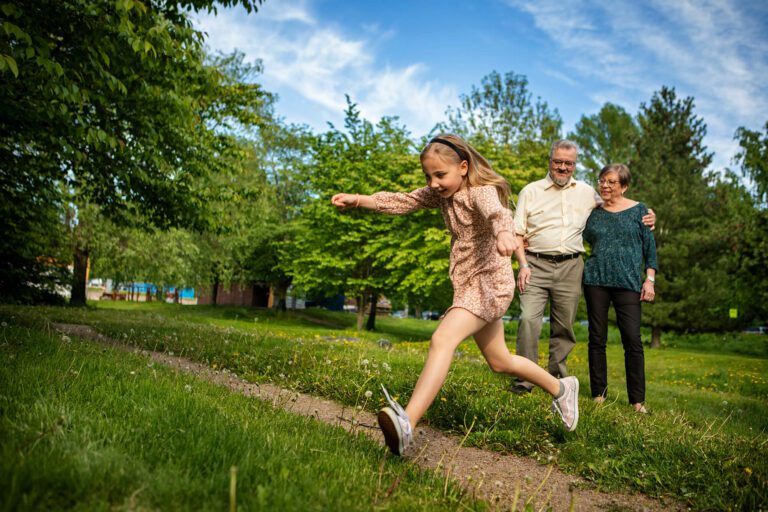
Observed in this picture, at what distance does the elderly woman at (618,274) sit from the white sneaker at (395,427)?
3.22 meters

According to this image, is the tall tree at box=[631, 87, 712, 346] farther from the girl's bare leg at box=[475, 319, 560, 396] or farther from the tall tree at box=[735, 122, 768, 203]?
the girl's bare leg at box=[475, 319, 560, 396]

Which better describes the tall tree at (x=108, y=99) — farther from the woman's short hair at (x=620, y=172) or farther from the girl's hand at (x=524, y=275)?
the woman's short hair at (x=620, y=172)

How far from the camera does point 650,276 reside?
555 cm

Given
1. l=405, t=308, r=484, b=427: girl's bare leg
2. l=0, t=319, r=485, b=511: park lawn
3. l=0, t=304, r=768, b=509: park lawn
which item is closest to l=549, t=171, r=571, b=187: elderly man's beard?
l=0, t=304, r=768, b=509: park lawn

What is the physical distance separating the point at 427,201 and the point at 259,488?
2.43 meters

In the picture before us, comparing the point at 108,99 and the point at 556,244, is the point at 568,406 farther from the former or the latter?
the point at 108,99

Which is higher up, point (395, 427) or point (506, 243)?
point (506, 243)

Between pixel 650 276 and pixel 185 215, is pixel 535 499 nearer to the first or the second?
pixel 650 276

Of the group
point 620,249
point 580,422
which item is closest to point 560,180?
point 620,249

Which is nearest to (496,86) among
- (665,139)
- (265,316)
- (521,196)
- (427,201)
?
(665,139)

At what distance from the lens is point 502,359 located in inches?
148

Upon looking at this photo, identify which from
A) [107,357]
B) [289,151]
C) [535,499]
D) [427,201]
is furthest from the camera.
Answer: [289,151]

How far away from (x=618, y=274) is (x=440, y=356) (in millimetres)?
3037

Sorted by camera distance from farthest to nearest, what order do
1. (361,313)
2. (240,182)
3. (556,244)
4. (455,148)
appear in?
(240,182) → (361,313) → (556,244) → (455,148)
